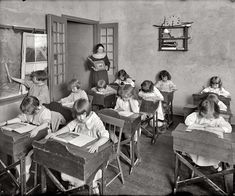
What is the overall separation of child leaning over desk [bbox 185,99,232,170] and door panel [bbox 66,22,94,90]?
15.1 ft

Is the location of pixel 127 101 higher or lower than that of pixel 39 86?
lower

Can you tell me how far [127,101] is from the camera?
3.75 meters

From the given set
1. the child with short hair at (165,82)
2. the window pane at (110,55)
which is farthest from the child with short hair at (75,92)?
the window pane at (110,55)

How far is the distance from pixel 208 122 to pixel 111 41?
462 cm

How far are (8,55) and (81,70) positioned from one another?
326 cm

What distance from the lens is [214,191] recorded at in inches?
Result: 108

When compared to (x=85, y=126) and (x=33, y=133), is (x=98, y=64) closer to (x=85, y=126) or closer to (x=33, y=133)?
(x=85, y=126)

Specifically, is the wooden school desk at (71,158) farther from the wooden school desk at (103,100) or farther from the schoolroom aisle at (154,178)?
the wooden school desk at (103,100)

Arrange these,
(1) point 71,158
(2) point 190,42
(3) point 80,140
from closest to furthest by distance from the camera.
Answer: (1) point 71,158, (3) point 80,140, (2) point 190,42

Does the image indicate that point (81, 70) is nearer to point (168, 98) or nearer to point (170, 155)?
point (168, 98)

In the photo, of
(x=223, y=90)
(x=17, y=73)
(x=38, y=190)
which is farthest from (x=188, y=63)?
(x=38, y=190)

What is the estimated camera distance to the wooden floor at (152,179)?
108 inches

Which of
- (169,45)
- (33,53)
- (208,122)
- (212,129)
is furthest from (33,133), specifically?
(169,45)

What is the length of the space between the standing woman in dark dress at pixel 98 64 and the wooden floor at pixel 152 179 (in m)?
2.97
